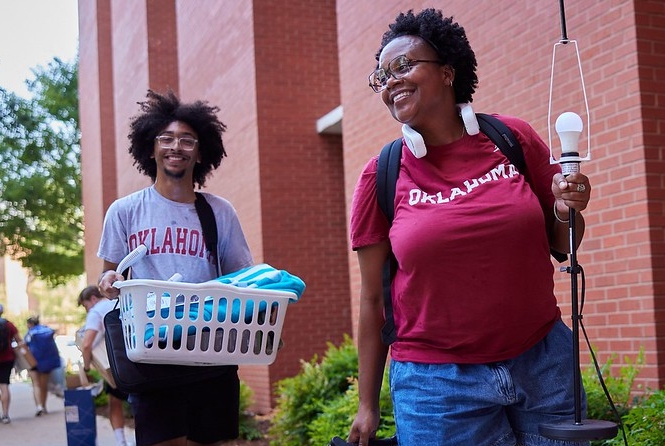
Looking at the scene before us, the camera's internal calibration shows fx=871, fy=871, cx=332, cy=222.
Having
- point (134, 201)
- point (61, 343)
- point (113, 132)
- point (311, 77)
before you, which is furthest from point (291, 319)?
point (61, 343)

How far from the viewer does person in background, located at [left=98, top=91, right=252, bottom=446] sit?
3.78 m

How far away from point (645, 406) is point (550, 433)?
226 centimetres

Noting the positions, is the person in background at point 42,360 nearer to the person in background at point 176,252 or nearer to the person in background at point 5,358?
the person in background at point 5,358

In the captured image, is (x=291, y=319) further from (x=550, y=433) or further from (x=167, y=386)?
(x=550, y=433)

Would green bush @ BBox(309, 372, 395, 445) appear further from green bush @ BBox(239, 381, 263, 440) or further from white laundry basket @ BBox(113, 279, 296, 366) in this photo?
white laundry basket @ BBox(113, 279, 296, 366)

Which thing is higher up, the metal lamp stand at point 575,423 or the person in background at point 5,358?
the metal lamp stand at point 575,423

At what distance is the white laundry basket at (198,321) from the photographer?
10.6 ft

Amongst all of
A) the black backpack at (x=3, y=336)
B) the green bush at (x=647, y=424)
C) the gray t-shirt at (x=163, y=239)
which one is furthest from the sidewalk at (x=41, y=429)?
the green bush at (x=647, y=424)

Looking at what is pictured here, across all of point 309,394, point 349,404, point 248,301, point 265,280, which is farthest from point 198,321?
point 309,394

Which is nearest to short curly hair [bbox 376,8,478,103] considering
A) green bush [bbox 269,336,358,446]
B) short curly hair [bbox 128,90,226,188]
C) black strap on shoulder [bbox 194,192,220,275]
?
black strap on shoulder [bbox 194,192,220,275]

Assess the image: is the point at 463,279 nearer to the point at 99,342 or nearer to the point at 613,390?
the point at 613,390

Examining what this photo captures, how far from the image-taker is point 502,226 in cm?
242

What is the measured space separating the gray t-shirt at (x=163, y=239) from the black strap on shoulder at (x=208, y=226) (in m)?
0.02

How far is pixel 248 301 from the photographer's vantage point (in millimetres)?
3389
